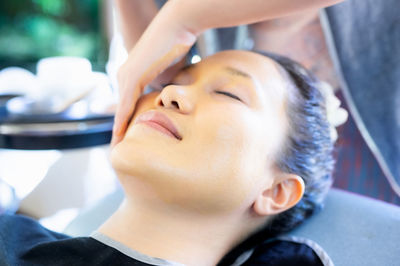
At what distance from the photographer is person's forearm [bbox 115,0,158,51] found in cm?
98

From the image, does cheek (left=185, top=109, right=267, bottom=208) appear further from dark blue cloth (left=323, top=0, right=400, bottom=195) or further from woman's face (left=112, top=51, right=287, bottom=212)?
dark blue cloth (left=323, top=0, right=400, bottom=195)

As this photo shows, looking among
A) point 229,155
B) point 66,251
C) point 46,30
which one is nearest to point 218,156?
point 229,155

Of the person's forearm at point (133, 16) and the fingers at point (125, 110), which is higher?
the person's forearm at point (133, 16)

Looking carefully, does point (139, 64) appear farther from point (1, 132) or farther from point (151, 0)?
point (1, 132)

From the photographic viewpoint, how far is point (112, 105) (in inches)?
54.8

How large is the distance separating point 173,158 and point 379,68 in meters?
0.65

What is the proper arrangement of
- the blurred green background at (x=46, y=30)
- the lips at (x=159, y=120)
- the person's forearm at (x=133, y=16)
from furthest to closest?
the blurred green background at (x=46, y=30) → the person's forearm at (x=133, y=16) → the lips at (x=159, y=120)

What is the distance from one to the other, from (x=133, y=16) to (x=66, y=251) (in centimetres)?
57

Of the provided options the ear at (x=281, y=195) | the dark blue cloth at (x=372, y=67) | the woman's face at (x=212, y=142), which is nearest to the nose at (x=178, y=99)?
the woman's face at (x=212, y=142)

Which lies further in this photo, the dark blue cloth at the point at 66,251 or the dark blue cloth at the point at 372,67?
the dark blue cloth at the point at 372,67

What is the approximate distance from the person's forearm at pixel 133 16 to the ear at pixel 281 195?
0.52m

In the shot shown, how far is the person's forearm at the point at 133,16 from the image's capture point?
984 mm

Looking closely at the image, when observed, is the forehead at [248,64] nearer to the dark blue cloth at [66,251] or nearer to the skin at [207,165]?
the skin at [207,165]

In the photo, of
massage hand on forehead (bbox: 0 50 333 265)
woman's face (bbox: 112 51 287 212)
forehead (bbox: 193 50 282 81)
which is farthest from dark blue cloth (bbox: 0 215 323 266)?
forehead (bbox: 193 50 282 81)
